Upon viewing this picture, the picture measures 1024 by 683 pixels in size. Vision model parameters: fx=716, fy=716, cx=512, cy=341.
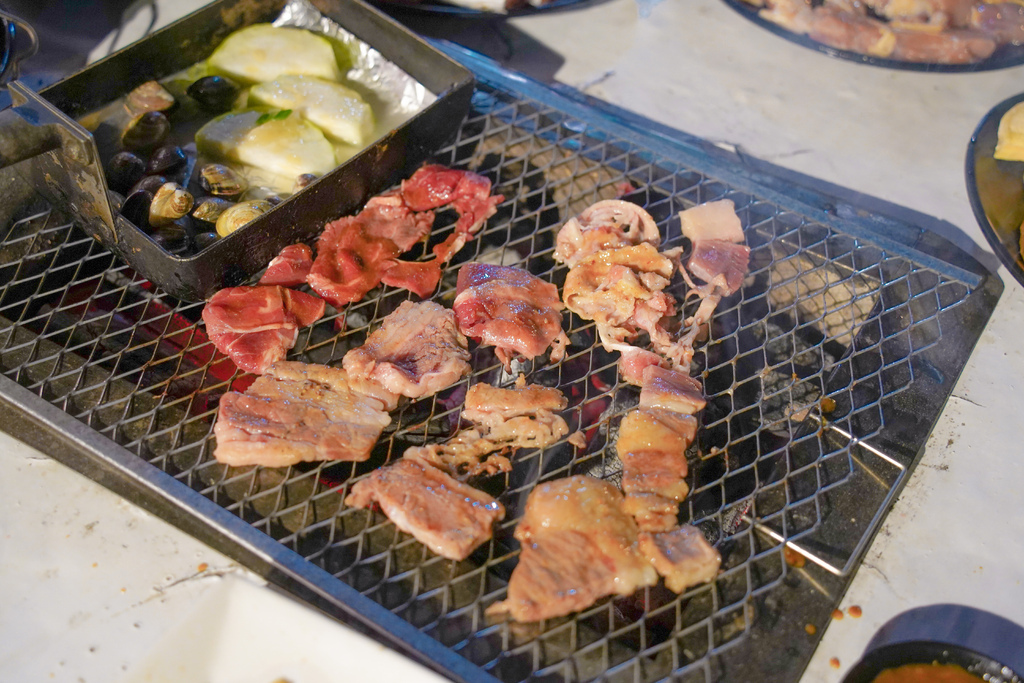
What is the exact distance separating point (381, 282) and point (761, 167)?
2079mm

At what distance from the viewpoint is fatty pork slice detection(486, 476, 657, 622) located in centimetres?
216

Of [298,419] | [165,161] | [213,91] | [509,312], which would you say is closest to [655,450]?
[509,312]

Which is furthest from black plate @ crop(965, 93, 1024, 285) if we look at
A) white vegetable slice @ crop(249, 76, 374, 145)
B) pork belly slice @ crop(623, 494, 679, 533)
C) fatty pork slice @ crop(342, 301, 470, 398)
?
white vegetable slice @ crop(249, 76, 374, 145)

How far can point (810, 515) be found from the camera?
7.95ft

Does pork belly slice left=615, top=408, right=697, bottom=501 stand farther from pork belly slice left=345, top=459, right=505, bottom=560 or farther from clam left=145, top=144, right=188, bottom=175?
clam left=145, top=144, right=188, bottom=175

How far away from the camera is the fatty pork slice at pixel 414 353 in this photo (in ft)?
8.61

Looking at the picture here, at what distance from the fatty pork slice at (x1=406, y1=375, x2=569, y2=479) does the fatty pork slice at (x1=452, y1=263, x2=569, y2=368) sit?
0.20 metres

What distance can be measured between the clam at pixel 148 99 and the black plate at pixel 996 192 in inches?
151

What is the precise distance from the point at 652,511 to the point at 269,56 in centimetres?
286

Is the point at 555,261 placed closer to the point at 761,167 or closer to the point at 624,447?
the point at 624,447

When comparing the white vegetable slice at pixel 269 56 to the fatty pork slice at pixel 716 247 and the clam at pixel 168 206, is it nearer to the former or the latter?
the clam at pixel 168 206

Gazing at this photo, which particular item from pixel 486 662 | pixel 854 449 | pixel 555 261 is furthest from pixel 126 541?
pixel 854 449

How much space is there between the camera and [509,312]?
278 cm

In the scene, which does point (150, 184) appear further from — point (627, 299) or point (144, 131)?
point (627, 299)
